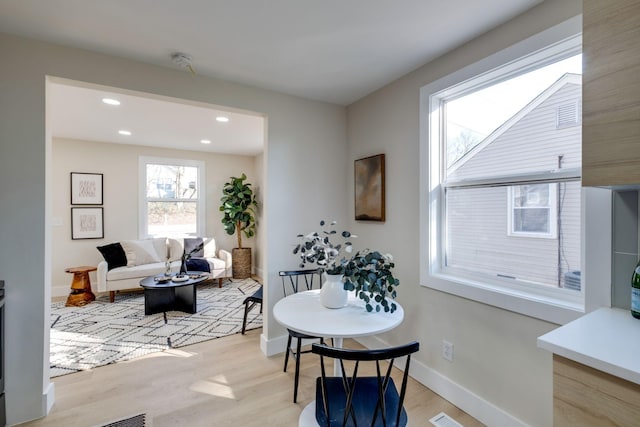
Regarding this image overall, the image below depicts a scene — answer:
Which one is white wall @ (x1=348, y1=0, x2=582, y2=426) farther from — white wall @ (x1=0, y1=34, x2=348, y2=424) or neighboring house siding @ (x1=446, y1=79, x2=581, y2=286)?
white wall @ (x1=0, y1=34, x2=348, y2=424)

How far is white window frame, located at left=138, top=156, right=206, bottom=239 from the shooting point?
5.09 meters

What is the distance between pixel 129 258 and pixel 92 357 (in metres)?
2.20

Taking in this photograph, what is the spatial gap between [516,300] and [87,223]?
5768 mm

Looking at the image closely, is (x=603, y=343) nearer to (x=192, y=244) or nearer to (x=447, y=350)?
(x=447, y=350)

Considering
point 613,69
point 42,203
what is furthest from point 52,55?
point 613,69

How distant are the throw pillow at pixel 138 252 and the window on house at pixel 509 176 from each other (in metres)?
4.39

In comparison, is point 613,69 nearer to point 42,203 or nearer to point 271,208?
point 271,208

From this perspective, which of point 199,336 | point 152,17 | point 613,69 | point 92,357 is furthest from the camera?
point 199,336

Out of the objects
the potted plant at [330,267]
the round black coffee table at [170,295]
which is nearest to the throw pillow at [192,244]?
the round black coffee table at [170,295]

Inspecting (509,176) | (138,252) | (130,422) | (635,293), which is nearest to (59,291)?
(138,252)

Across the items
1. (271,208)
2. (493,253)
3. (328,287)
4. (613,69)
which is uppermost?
(613,69)

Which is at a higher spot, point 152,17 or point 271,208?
point 152,17

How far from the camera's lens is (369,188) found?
273cm

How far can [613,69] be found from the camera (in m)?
0.96
